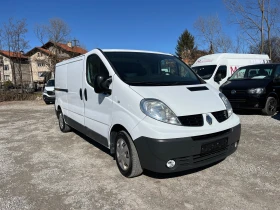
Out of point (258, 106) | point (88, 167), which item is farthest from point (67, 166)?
point (258, 106)

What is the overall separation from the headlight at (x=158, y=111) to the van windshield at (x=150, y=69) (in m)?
0.47

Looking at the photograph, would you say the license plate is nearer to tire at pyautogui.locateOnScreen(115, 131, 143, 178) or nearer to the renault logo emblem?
the renault logo emblem

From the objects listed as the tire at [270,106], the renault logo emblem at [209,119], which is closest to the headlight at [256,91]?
the tire at [270,106]

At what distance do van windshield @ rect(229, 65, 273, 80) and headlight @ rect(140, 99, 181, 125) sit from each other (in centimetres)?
646

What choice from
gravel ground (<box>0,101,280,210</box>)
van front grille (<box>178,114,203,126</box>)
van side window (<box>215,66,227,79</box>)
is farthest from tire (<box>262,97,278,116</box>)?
van front grille (<box>178,114,203,126</box>)

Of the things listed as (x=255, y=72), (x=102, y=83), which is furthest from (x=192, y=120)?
(x=255, y=72)

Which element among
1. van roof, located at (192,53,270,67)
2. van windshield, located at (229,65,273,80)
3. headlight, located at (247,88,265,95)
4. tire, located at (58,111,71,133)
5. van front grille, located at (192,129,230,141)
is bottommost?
tire, located at (58,111,71,133)

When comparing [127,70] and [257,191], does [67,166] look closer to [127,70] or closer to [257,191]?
[127,70]

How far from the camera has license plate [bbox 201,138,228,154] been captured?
306cm

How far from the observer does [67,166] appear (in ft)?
13.6

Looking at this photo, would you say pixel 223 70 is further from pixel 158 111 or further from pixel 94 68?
pixel 158 111

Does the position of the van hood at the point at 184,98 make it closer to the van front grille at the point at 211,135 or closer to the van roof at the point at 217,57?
the van front grille at the point at 211,135

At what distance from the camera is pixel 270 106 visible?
7.80 m

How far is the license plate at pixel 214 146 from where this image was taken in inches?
120
